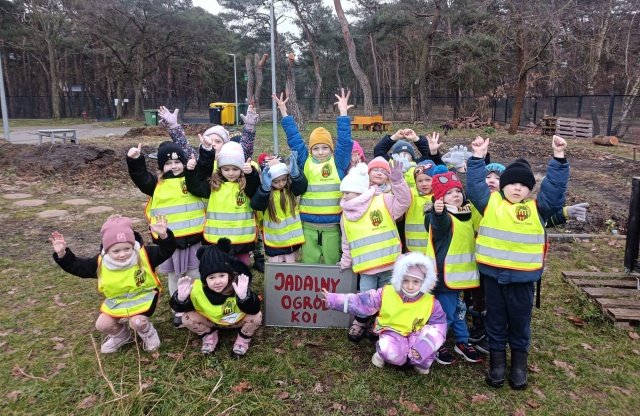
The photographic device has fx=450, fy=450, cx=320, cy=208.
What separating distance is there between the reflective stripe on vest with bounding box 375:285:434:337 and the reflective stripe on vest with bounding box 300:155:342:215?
1050 millimetres

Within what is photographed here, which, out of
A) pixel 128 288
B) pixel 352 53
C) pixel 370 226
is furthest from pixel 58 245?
pixel 352 53

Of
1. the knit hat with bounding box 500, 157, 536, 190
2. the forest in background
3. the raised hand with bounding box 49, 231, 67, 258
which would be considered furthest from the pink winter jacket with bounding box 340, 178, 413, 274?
→ the forest in background

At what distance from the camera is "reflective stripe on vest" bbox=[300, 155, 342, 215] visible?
13.6 ft

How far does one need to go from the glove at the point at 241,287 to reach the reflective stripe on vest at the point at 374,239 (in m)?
0.91

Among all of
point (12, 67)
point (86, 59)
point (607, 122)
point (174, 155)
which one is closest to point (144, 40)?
point (86, 59)

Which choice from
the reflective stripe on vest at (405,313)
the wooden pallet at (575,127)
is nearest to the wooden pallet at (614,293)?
the reflective stripe on vest at (405,313)

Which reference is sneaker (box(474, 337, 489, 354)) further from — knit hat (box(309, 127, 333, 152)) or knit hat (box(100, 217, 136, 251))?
knit hat (box(100, 217, 136, 251))

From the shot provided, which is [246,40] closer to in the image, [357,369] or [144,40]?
[144,40]

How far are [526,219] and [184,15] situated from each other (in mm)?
34193

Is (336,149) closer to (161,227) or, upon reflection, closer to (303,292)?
(303,292)

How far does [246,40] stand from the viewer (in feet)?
121

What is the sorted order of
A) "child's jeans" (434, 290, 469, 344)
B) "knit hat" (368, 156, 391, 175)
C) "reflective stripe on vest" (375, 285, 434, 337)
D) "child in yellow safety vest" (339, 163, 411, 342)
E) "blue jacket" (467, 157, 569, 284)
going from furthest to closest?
"knit hat" (368, 156, 391, 175) → "child in yellow safety vest" (339, 163, 411, 342) → "child's jeans" (434, 290, 469, 344) → "reflective stripe on vest" (375, 285, 434, 337) → "blue jacket" (467, 157, 569, 284)

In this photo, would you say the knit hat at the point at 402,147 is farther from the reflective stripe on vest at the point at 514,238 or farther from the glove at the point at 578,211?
the glove at the point at 578,211

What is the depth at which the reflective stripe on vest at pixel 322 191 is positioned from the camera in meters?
4.13
